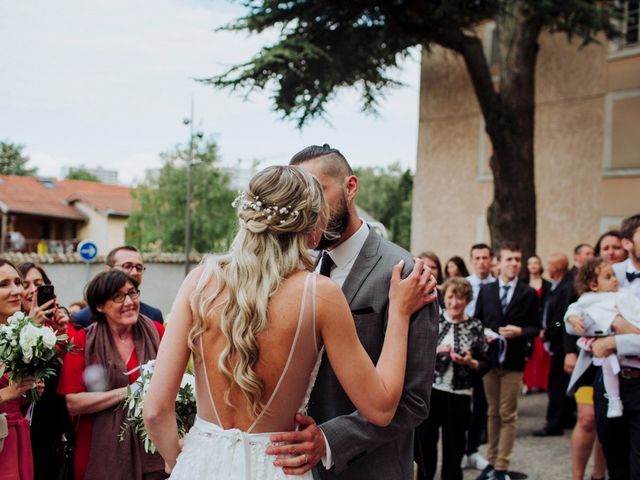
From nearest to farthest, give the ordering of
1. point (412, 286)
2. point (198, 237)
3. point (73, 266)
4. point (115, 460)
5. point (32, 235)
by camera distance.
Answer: point (412, 286)
point (115, 460)
point (73, 266)
point (198, 237)
point (32, 235)

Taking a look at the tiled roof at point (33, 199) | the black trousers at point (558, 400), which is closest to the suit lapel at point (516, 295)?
the black trousers at point (558, 400)

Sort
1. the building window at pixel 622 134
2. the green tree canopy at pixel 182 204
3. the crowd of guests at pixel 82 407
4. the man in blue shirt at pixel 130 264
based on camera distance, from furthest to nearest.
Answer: the green tree canopy at pixel 182 204 → the building window at pixel 622 134 → the man in blue shirt at pixel 130 264 → the crowd of guests at pixel 82 407

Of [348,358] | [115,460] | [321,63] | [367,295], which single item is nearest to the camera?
[348,358]

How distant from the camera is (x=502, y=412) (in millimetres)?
6512

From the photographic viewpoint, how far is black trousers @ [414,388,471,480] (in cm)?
574

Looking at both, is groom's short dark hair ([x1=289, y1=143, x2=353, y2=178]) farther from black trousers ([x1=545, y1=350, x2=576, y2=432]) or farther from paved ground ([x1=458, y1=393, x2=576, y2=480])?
black trousers ([x1=545, y1=350, x2=576, y2=432])

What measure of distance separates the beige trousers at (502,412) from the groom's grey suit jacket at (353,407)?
4.10 metres

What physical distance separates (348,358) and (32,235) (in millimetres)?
48927

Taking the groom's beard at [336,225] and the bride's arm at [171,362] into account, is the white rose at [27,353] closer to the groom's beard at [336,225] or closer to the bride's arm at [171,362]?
the bride's arm at [171,362]

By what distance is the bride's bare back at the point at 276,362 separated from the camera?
2.09m

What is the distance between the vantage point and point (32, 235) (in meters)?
47.0

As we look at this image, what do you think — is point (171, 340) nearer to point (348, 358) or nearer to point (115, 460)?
point (348, 358)

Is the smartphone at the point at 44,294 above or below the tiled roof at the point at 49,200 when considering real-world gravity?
below

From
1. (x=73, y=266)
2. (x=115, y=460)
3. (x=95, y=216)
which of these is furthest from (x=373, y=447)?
(x=95, y=216)
